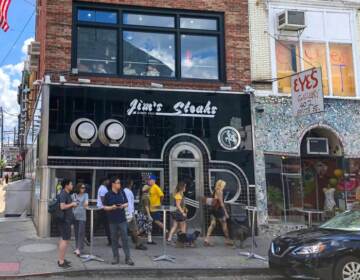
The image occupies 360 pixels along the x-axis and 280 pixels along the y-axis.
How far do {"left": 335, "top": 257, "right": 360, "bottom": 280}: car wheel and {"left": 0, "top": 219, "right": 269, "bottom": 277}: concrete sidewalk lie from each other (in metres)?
2.49

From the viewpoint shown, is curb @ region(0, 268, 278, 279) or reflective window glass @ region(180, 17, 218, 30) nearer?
curb @ region(0, 268, 278, 279)

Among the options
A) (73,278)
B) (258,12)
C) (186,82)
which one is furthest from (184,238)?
(258,12)

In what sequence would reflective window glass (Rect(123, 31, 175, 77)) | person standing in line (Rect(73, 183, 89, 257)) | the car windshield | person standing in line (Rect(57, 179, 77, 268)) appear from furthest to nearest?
1. reflective window glass (Rect(123, 31, 175, 77))
2. person standing in line (Rect(73, 183, 89, 257))
3. person standing in line (Rect(57, 179, 77, 268))
4. the car windshield

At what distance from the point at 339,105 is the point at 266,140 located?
113 inches

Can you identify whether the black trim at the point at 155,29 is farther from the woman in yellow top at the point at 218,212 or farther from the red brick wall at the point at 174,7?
the woman in yellow top at the point at 218,212

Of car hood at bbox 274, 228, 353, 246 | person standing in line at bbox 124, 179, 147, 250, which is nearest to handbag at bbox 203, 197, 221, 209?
person standing in line at bbox 124, 179, 147, 250

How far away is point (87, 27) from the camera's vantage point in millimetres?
14344

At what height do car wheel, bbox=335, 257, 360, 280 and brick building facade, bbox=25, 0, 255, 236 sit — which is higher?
brick building facade, bbox=25, 0, 255, 236

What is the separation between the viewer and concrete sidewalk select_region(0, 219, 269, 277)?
9.80 meters

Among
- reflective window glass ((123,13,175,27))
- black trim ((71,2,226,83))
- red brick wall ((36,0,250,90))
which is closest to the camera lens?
red brick wall ((36,0,250,90))

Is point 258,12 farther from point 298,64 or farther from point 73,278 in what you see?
point 73,278

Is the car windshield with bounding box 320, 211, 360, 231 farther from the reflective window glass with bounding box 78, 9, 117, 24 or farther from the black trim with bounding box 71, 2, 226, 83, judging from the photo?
the reflective window glass with bounding box 78, 9, 117, 24

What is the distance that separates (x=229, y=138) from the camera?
1479 centimetres

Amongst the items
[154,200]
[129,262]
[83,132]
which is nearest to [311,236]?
[129,262]
